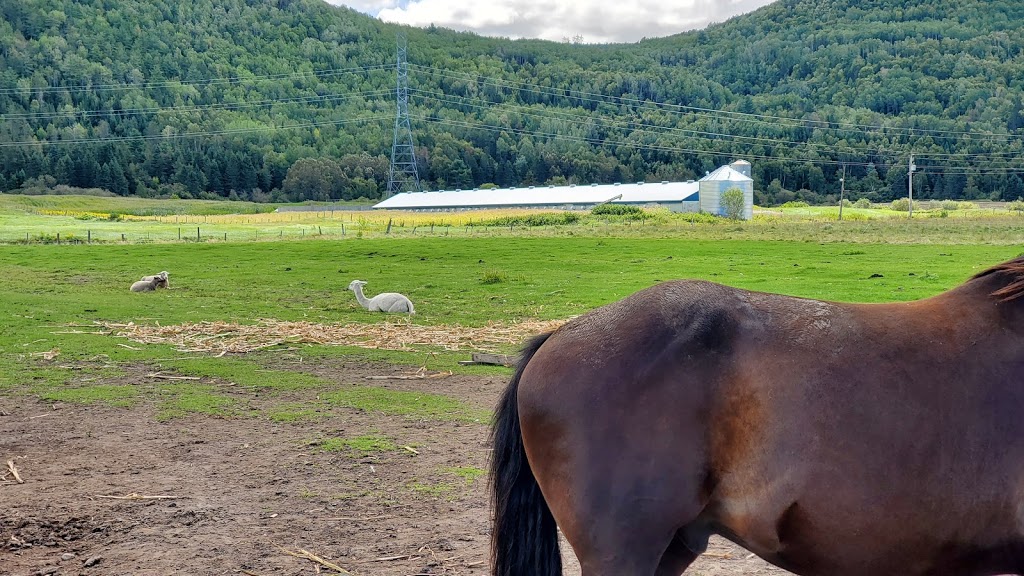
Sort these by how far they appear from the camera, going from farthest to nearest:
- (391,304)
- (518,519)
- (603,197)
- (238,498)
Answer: (603,197)
(391,304)
(238,498)
(518,519)

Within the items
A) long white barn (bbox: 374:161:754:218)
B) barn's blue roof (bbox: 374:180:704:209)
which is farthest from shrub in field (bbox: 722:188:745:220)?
barn's blue roof (bbox: 374:180:704:209)

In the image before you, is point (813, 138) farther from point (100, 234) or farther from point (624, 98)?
point (100, 234)

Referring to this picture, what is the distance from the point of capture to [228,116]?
16300 centimetres

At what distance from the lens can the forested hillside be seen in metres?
127

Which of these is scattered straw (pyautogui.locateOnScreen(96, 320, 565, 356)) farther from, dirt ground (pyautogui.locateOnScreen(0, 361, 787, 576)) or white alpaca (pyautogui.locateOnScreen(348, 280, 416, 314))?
dirt ground (pyautogui.locateOnScreen(0, 361, 787, 576))

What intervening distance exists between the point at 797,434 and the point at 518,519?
50.5 inches

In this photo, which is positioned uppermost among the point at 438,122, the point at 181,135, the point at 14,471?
the point at 438,122

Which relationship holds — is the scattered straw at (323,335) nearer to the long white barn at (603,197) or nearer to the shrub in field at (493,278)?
the shrub in field at (493,278)

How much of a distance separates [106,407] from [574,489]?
339 inches

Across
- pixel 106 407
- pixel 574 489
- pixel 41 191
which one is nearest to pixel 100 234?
pixel 106 407

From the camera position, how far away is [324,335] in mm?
15586

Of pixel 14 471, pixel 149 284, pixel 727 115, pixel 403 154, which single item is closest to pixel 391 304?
pixel 149 284

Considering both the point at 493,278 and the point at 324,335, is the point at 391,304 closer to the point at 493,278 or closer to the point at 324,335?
the point at 324,335

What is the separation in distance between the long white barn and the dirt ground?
75.8m
